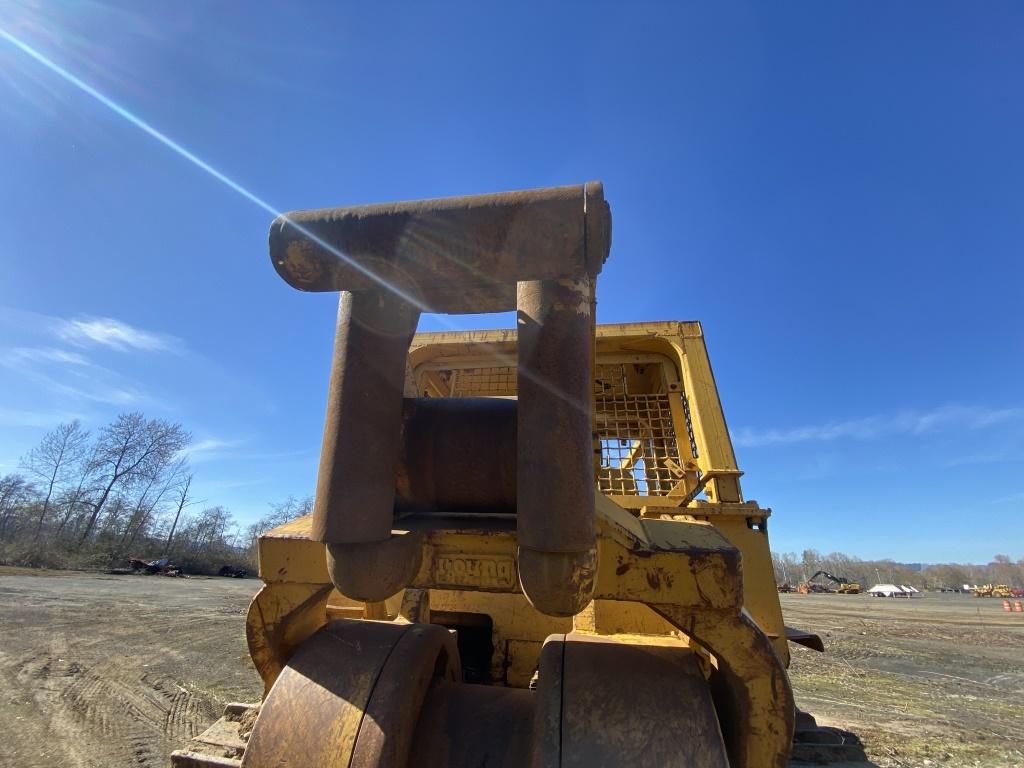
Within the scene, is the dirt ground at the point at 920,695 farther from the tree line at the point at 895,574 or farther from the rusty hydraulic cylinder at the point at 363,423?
the tree line at the point at 895,574

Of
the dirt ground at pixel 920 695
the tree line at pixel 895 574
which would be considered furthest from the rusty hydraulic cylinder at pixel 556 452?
the tree line at pixel 895 574

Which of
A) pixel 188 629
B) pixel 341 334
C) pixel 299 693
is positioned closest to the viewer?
pixel 341 334

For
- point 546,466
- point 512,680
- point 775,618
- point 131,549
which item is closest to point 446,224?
point 546,466

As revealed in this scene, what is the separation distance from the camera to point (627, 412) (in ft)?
12.1

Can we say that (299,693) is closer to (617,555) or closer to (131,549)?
(617,555)

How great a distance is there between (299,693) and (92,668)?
649 cm

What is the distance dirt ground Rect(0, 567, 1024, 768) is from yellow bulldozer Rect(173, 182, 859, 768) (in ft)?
11.3

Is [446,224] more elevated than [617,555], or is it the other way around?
[446,224]

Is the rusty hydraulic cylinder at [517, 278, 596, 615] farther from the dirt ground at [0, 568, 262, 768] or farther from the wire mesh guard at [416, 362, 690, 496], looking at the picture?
the dirt ground at [0, 568, 262, 768]

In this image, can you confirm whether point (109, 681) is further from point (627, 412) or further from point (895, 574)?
point (895, 574)

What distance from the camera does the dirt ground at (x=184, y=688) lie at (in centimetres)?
385

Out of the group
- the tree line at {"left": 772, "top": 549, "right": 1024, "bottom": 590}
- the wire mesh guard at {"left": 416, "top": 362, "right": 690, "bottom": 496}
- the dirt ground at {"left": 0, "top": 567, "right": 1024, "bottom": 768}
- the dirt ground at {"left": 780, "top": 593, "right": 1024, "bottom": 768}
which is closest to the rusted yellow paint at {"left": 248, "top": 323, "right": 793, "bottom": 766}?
the wire mesh guard at {"left": 416, "top": 362, "right": 690, "bottom": 496}

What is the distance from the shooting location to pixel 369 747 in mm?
1167

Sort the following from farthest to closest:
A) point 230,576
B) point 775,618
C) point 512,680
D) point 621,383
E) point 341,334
→ point 230,576 < point 621,383 < point 512,680 < point 775,618 < point 341,334
